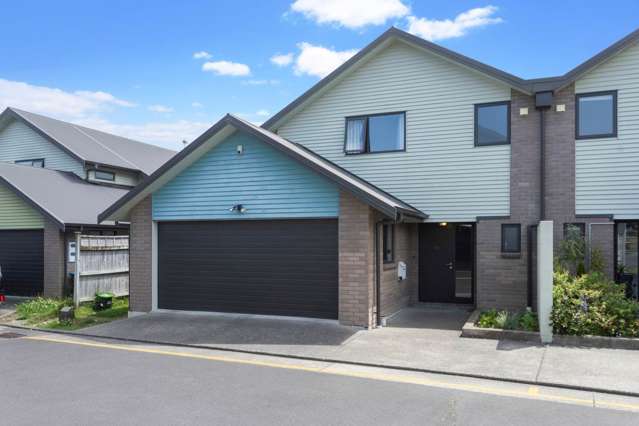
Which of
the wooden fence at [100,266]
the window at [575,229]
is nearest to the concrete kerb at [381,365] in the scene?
the wooden fence at [100,266]

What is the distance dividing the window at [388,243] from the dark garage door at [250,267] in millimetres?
1414

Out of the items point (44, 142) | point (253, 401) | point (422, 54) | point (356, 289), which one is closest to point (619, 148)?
point (422, 54)

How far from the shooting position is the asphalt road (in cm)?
579

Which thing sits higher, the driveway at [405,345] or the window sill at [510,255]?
the window sill at [510,255]

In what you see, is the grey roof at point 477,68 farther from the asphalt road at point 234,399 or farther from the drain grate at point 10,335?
the drain grate at point 10,335

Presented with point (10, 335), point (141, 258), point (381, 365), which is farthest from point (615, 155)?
point (10, 335)

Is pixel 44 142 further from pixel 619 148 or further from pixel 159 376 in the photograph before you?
pixel 619 148

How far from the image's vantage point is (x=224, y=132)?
1202 cm

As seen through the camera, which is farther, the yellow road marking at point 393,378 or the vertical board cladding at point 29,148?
the vertical board cladding at point 29,148

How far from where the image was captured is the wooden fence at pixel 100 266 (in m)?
14.6

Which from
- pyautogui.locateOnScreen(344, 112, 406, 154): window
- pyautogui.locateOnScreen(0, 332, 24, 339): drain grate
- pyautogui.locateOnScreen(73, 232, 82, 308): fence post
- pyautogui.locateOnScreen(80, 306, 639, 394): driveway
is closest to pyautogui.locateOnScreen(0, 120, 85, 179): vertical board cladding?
pyautogui.locateOnScreen(73, 232, 82, 308): fence post

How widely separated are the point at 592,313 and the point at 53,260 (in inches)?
570

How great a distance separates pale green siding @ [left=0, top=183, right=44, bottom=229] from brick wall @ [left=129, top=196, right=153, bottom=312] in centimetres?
455

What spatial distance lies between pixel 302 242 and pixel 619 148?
7636 millimetres
